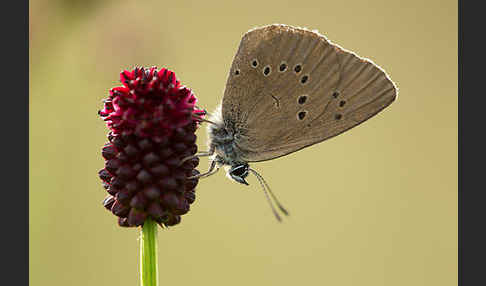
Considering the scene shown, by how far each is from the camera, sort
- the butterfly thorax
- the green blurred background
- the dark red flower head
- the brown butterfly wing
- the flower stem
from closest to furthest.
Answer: the flower stem < the dark red flower head < the brown butterfly wing < the butterfly thorax < the green blurred background

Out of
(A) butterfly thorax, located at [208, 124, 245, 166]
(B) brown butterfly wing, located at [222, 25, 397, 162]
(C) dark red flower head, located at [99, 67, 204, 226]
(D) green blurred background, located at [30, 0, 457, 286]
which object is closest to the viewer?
(C) dark red flower head, located at [99, 67, 204, 226]

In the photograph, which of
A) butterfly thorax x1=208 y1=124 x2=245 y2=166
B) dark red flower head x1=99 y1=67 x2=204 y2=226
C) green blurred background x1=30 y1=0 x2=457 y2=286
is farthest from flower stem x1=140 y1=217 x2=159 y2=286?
green blurred background x1=30 y1=0 x2=457 y2=286

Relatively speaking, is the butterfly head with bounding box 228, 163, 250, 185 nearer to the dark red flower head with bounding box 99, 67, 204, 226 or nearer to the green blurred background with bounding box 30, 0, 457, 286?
the dark red flower head with bounding box 99, 67, 204, 226

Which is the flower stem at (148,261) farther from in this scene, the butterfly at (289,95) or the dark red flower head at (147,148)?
the butterfly at (289,95)
